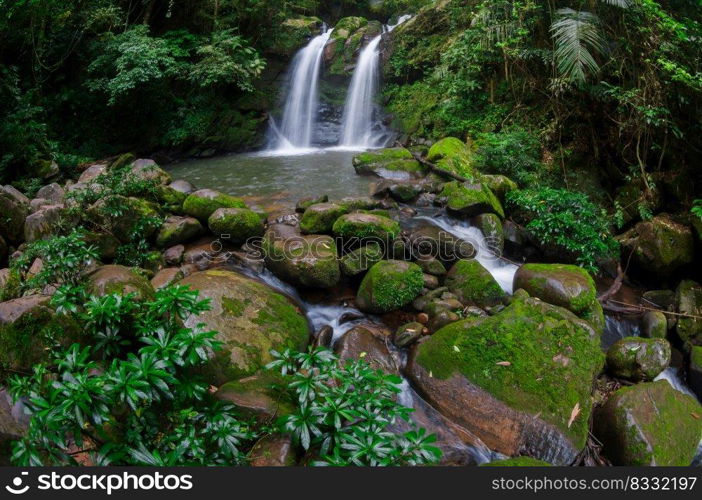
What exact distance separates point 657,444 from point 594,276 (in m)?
3.32

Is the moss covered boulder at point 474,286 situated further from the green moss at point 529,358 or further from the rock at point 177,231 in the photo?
the rock at point 177,231

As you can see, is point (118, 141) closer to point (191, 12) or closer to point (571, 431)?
point (191, 12)

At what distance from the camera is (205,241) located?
601cm

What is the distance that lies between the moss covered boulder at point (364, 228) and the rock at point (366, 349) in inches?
56.2

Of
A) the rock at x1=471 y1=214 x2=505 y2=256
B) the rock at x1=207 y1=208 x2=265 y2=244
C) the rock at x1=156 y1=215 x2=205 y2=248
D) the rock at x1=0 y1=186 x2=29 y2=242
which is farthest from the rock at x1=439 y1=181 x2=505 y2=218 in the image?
the rock at x1=0 y1=186 x2=29 y2=242

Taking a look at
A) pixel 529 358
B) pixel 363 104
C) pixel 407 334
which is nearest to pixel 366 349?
pixel 407 334

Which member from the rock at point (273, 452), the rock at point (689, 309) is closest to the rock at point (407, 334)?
the rock at point (273, 452)

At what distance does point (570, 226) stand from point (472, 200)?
1.50 meters

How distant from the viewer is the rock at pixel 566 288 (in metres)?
5.16

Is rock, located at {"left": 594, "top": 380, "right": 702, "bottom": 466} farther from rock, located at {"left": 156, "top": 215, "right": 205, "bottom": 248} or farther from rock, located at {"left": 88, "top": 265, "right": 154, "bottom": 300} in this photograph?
rock, located at {"left": 156, "top": 215, "right": 205, "bottom": 248}

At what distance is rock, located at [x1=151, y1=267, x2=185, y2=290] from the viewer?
4.89 m

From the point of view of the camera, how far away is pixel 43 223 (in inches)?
212

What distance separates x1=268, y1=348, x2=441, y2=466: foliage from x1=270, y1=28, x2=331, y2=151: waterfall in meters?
12.0

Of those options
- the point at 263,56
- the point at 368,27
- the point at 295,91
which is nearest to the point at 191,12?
the point at 263,56
